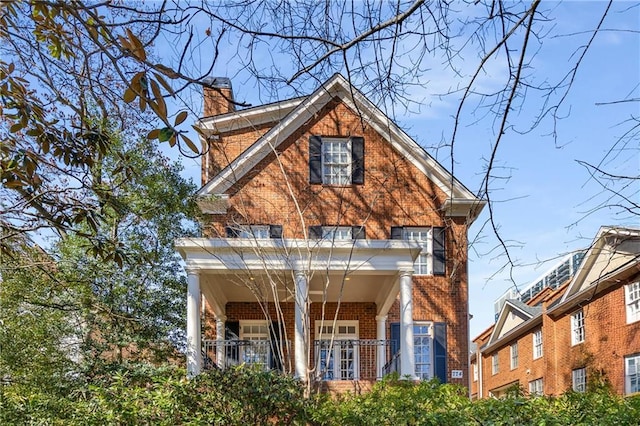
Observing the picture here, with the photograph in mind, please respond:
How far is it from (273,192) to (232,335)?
3592mm

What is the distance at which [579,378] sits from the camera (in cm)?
2281

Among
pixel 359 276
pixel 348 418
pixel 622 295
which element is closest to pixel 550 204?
pixel 348 418

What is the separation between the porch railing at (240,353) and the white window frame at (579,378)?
38.5 ft

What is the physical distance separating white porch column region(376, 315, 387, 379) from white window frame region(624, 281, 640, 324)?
7.38m

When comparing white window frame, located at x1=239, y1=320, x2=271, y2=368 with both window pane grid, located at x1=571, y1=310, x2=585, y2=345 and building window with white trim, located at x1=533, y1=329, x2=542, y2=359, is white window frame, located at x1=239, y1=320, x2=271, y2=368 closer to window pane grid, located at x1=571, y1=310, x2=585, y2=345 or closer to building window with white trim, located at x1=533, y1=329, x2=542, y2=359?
window pane grid, located at x1=571, y1=310, x2=585, y2=345

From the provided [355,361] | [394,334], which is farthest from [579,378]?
[355,361]

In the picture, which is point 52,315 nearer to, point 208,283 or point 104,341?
point 104,341

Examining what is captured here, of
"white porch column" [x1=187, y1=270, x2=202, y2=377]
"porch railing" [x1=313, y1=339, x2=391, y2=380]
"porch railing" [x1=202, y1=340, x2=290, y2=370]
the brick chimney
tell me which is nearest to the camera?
the brick chimney

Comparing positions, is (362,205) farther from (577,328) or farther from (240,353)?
(577,328)

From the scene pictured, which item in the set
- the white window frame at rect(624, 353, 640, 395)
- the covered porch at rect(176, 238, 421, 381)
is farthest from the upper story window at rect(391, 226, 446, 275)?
the white window frame at rect(624, 353, 640, 395)

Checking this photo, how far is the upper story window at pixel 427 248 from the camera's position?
16547 millimetres

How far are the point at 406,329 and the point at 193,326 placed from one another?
4101mm

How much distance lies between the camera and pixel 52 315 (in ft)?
43.0

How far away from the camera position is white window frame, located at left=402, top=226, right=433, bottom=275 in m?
16.6
